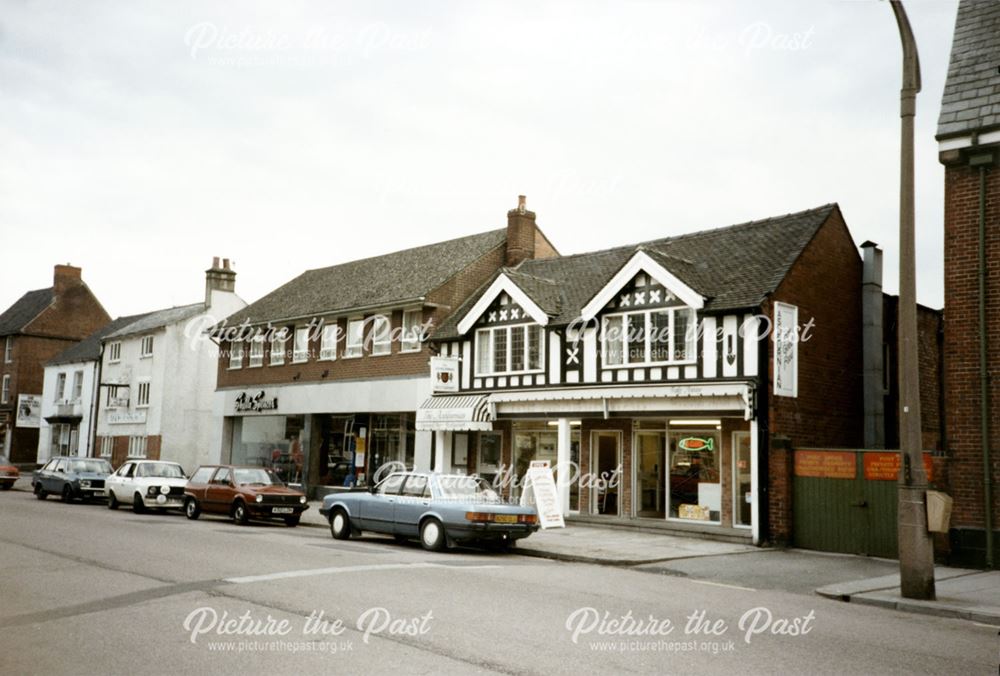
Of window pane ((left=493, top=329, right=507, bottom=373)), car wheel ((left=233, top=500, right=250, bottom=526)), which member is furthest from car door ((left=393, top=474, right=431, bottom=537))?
window pane ((left=493, top=329, right=507, bottom=373))

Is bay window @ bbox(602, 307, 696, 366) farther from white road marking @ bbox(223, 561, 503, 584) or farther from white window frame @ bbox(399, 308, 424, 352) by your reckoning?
white road marking @ bbox(223, 561, 503, 584)

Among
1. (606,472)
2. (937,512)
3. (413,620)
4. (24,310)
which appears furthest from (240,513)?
(24,310)

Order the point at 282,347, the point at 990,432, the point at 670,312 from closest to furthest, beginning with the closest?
the point at 990,432, the point at 670,312, the point at 282,347

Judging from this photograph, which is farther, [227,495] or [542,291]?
[542,291]

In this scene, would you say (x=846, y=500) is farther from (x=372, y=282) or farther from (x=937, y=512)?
(x=372, y=282)

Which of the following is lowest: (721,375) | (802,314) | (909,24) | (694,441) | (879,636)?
(879,636)

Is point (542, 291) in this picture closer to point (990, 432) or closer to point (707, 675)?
point (990, 432)

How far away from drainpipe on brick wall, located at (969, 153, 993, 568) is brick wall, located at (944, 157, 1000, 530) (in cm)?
8

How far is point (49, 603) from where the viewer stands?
962cm

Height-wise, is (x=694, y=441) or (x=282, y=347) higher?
(x=282, y=347)

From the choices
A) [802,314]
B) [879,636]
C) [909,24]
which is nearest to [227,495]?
[802,314]

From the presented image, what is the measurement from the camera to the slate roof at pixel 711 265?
20641 mm

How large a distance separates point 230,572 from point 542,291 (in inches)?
601

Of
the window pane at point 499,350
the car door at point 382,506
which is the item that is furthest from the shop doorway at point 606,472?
the car door at point 382,506
